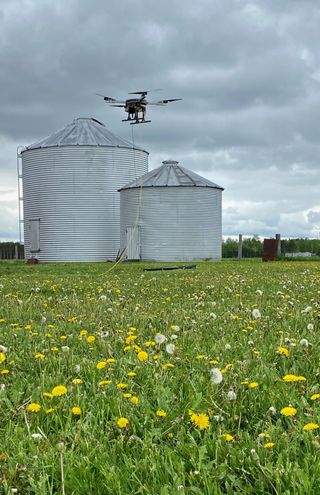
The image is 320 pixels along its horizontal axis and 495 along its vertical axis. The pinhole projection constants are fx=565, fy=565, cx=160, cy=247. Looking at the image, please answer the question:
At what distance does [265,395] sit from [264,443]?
2.29ft

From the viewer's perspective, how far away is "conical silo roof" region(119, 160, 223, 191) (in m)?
37.6

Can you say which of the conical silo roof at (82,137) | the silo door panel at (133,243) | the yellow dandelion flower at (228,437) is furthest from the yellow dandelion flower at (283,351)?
the conical silo roof at (82,137)

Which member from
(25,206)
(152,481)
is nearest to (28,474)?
(152,481)

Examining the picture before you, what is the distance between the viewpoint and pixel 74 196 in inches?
1531

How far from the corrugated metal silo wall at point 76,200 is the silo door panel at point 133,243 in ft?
6.34

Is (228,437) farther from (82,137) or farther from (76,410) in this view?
(82,137)

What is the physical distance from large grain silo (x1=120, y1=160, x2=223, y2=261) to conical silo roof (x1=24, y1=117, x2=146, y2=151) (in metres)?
4.53

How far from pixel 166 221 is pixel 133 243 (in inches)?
104

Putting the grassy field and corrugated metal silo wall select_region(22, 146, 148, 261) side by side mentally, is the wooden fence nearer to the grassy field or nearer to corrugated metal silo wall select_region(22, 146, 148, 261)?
corrugated metal silo wall select_region(22, 146, 148, 261)

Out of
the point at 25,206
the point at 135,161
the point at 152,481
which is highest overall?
the point at 135,161

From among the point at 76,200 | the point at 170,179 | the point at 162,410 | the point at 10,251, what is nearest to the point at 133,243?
the point at 170,179

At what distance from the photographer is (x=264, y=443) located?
8.00 feet

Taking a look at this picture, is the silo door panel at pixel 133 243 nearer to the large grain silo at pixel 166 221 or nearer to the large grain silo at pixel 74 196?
the large grain silo at pixel 166 221

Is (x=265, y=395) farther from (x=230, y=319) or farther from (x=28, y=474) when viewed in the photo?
(x=230, y=319)
